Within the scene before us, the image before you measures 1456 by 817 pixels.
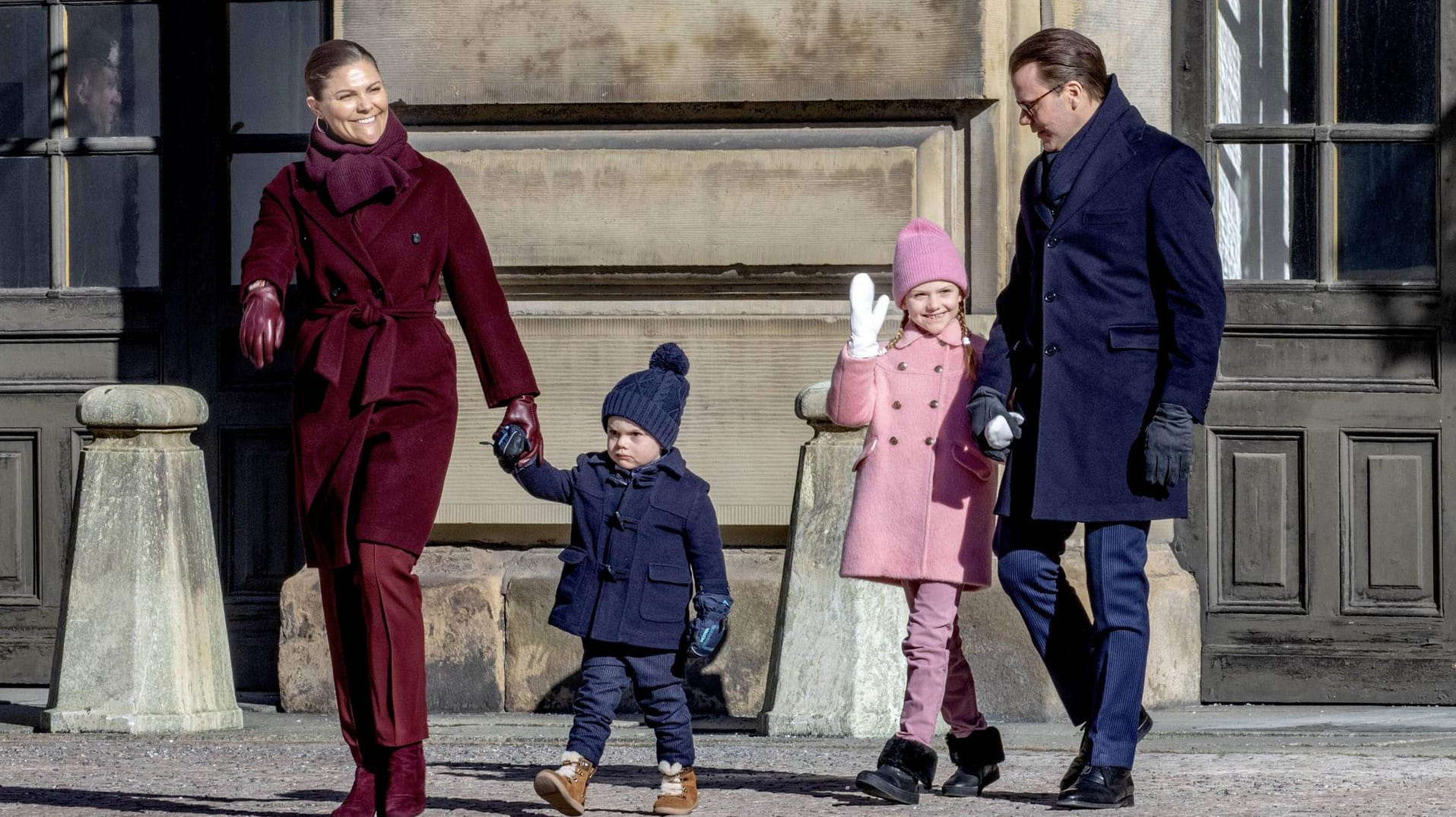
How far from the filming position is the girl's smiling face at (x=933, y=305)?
17.1 feet

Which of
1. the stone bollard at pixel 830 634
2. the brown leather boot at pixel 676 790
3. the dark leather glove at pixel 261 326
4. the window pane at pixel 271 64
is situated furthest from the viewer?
the window pane at pixel 271 64

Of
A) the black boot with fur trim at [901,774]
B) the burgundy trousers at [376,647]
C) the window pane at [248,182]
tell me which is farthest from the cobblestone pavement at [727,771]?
the window pane at [248,182]

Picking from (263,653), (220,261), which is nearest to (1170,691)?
(263,653)

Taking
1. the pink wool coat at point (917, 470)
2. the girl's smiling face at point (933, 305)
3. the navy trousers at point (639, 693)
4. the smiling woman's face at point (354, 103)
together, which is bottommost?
the navy trousers at point (639, 693)

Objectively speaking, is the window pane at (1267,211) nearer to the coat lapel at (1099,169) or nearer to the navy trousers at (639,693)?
the coat lapel at (1099,169)

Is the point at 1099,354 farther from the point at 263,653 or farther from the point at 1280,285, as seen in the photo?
the point at 263,653

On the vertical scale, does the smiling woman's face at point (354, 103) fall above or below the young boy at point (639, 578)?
above

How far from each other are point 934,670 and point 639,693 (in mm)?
684

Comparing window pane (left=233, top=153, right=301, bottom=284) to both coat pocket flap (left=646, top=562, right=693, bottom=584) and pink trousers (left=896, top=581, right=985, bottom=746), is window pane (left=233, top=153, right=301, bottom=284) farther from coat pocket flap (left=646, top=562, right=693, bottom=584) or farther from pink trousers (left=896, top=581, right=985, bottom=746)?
pink trousers (left=896, top=581, right=985, bottom=746)

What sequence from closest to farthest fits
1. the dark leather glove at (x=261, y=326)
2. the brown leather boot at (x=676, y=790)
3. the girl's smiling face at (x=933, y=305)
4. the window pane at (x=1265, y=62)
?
the dark leather glove at (x=261, y=326)
the brown leather boot at (x=676, y=790)
the girl's smiling face at (x=933, y=305)
the window pane at (x=1265, y=62)

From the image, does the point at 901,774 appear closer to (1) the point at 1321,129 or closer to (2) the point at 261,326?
(2) the point at 261,326

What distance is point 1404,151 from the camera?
705 centimetres

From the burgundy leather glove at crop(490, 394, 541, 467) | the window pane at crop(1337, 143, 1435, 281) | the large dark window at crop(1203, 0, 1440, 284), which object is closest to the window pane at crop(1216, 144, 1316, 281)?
the large dark window at crop(1203, 0, 1440, 284)

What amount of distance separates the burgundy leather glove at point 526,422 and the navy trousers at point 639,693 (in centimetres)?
45
